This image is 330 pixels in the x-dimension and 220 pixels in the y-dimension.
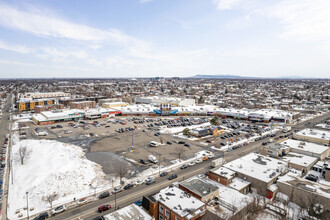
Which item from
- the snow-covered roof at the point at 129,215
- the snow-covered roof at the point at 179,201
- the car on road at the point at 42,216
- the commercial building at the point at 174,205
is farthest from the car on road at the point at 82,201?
the snow-covered roof at the point at 179,201

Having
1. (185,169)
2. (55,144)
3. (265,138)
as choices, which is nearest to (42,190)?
(55,144)

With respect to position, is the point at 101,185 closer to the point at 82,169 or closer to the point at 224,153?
the point at 82,169

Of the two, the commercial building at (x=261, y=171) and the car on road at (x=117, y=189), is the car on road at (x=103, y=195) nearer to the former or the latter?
the car on road at (x=117, y=189)

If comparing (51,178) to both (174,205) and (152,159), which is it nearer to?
(152,159)

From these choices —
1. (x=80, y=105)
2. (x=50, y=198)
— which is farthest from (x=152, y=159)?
(x=80, y=105)

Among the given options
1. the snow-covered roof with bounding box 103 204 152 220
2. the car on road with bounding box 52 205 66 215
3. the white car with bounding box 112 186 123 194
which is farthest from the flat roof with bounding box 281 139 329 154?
the car on road with bounding box 52 205 66 215
